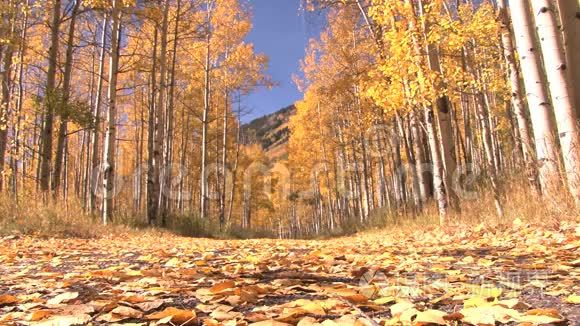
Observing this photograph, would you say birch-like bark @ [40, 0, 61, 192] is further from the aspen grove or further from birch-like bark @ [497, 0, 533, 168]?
birch-like bark @ [497, 0, 533, 168]

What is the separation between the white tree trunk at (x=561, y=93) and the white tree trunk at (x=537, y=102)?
24 centimetres

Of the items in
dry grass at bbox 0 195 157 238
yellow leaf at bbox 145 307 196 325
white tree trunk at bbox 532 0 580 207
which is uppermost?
white tree trunk at bbox 532 0 580 207

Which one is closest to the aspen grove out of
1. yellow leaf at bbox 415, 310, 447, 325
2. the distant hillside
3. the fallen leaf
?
yellow leaf at bbox 415, 310, 447, 325

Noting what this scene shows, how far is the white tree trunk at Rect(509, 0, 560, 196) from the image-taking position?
4.86 metres

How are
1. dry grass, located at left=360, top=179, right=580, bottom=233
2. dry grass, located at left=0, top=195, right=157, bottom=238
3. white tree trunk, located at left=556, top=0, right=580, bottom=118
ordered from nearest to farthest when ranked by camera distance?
dry grass, located at left=360, top=179, right=580, bottom=233 < white tree trunk, located at left=556, top=0, right=580, bottom=118 < dry grass, located at left=0, top=195, right=157, bottom=238

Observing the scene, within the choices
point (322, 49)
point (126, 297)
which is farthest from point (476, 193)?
point (322, 49)

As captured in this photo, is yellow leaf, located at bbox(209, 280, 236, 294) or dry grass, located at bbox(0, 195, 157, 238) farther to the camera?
dry grass, located at bbox(0, 195, 157, 238)

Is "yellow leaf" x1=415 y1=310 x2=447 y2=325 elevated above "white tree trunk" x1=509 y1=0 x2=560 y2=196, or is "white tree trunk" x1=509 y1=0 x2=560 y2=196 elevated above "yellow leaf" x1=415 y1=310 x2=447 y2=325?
"white tree trunk" x1=509 y1=0 x2=560 y2=196

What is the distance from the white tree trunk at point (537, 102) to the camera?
4.86 m

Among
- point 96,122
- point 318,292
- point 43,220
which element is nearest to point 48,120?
point 96,122

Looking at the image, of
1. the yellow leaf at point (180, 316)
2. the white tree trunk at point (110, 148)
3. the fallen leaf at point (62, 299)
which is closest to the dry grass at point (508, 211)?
the yellow leaf at point (180, 316)

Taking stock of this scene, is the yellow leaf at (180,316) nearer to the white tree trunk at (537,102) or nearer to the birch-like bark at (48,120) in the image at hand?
the white tree trunk at (537,102)

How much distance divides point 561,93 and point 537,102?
1.17 ft

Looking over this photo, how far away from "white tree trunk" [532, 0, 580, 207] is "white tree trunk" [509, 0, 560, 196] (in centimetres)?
24
